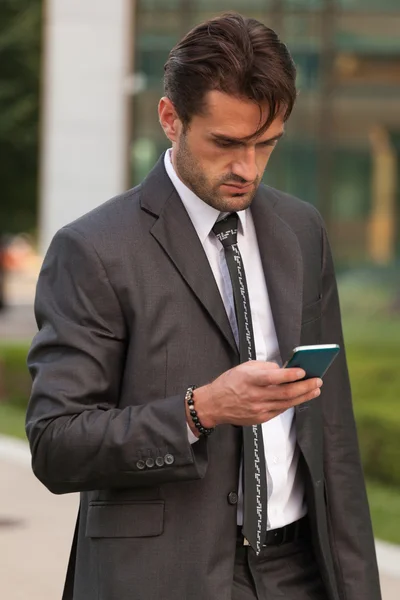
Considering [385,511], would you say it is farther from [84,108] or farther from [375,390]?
[84,108]

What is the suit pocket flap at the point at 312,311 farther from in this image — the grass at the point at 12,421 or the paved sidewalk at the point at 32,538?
the grass at the point at 12,421

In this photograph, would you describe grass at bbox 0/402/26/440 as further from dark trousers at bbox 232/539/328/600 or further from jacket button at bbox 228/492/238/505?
jacket button at bbox 228/492/238/505

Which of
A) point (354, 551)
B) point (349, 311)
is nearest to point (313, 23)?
point (349, 311)

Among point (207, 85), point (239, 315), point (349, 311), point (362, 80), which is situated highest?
point (207, 85)

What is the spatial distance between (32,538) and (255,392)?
17.9ft

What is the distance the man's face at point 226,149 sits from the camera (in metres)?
2.75

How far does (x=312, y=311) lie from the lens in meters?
3.03

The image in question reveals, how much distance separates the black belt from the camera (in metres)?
2.83

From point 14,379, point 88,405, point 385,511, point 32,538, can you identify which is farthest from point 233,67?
point 14,379

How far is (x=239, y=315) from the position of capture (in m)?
2.80

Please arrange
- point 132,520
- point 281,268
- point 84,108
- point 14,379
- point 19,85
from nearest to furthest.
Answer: point 132,520
point 281,268
point 14,379
point 84,108
point 19,85

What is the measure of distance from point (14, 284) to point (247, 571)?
149 feet

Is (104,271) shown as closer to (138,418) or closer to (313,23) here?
(138,418)

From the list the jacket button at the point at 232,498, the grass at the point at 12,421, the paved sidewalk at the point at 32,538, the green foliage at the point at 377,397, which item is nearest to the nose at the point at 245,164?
the jacket button at the point at 232,498
